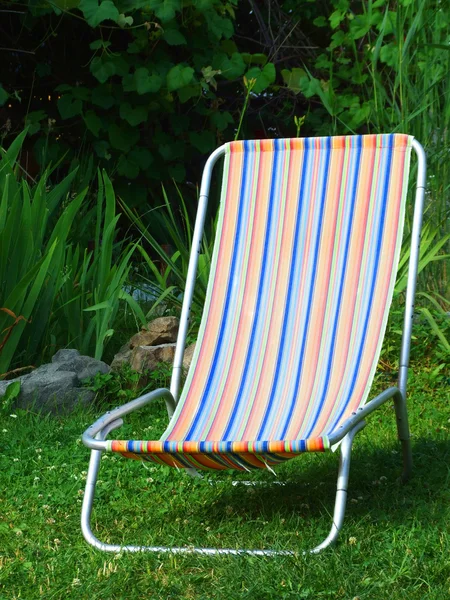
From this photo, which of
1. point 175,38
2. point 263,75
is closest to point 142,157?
point 175,38

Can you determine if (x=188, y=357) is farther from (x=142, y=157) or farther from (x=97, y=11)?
(x=97, y=11)

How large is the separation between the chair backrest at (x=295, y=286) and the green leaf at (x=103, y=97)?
2415 millimetres

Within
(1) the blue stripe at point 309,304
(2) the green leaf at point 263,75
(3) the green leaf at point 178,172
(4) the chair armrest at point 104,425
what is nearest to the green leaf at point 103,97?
(3) the green leaf at point 178,172

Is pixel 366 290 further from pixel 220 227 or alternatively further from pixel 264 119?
pixel 264 119

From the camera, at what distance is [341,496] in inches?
89.1

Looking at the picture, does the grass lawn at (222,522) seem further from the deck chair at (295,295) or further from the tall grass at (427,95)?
the tall grass at (427,95)

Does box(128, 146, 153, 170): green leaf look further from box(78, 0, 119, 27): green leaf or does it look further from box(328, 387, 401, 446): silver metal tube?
box(328, 387, 401, 446): silver metal tube

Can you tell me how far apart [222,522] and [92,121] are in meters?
3.38

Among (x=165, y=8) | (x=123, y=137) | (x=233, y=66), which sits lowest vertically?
(x=123, y=137)

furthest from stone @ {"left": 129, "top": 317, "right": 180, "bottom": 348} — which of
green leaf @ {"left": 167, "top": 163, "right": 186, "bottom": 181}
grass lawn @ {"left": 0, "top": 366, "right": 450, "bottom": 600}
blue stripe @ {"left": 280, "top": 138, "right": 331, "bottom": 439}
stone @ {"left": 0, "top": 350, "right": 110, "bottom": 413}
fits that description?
green leaf @ {"left": 167, "top": 163, "right": 186, "bottom": 181}

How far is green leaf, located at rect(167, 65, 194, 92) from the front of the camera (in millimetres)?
5195

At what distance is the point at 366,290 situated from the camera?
9.40 ft

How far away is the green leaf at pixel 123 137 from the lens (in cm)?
548

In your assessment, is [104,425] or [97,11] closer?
[104,425]
